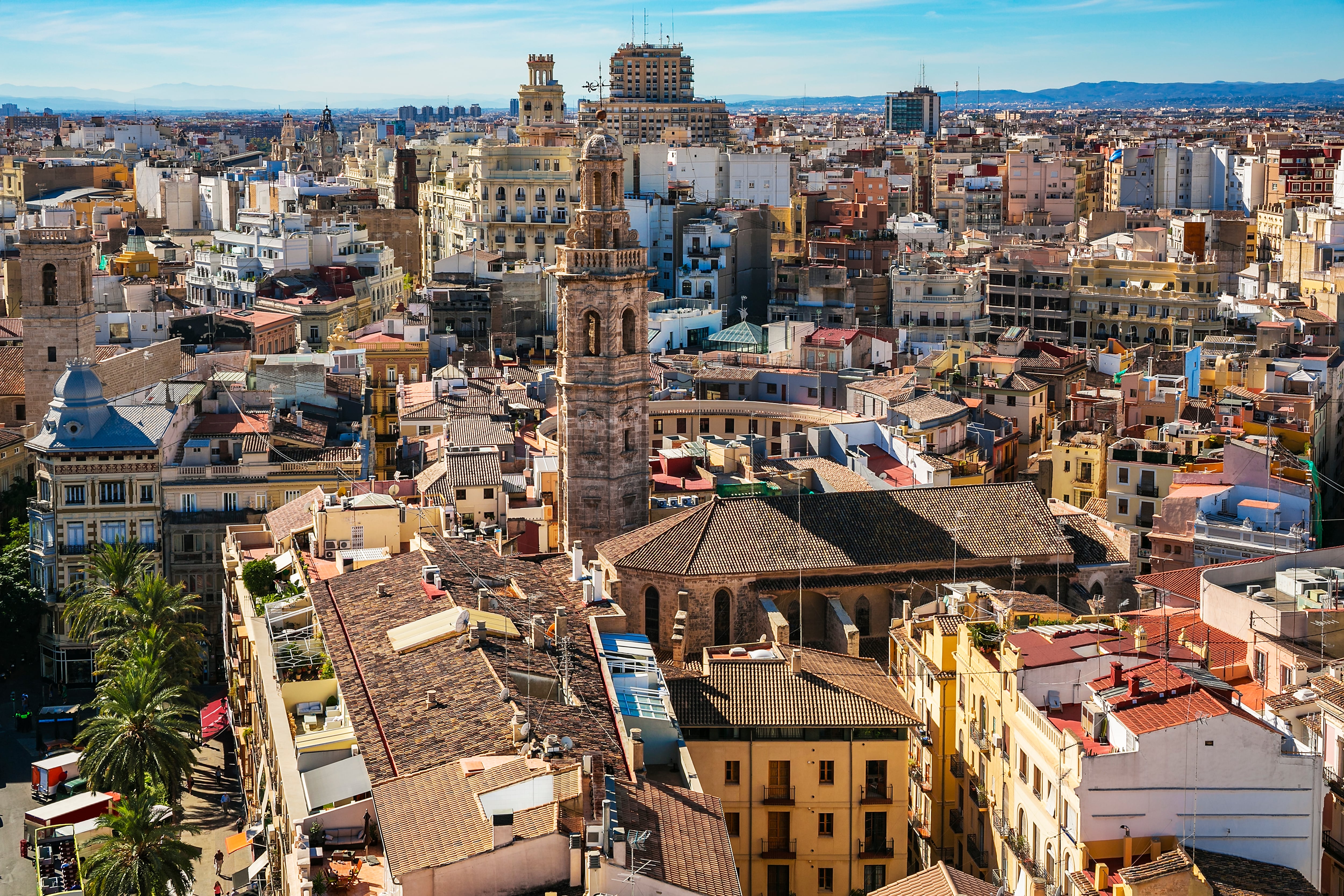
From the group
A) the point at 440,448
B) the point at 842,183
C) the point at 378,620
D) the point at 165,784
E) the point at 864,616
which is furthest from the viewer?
the point at 842,183

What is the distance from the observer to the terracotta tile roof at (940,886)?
1222 inches

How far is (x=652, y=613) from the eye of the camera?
48250mm

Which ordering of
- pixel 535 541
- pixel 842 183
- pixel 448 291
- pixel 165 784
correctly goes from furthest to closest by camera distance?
pixel 842 183 → pixel 448 291 → pixel 535 541 → pixel 165 784

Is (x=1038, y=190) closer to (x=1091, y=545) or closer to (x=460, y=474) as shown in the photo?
(x=460, y=474)

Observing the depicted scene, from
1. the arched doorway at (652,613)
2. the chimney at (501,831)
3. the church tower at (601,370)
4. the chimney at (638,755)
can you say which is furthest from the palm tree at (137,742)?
the chimney at (501,831)

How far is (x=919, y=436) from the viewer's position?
213 feet

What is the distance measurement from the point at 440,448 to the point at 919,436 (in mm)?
17254

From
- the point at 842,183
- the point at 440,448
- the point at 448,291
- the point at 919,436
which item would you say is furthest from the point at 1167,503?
the point at 842,183

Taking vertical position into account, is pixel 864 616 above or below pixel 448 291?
below

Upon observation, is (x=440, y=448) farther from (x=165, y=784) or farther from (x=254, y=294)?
(x=254, y=294)

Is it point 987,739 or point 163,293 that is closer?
point 987,739

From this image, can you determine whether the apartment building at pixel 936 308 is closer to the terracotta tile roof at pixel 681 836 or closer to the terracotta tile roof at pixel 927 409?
the terracotta tile roof at pixel 927 409

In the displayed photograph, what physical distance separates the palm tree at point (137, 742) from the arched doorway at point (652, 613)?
11.9 m

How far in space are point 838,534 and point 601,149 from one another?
1381cm
